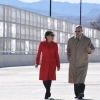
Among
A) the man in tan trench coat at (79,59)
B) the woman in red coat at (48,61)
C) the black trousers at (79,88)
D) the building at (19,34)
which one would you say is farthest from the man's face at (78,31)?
the building at (19,34)

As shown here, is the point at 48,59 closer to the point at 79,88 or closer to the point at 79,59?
the point at 79,59

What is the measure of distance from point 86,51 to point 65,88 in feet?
11.7

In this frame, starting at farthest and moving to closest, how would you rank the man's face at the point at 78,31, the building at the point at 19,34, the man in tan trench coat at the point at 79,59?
1. the building at the point at 19,34
2. the man in tan trench coat at the point at 79,59
3. the man's face at the point at 78,31

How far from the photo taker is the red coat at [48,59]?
14.7 m

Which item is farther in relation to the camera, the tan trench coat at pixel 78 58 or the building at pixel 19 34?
the building at pixel 19 34

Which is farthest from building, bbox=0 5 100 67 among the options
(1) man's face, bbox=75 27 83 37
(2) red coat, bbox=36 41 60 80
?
(1) man's face, bbox=75 27 83 37

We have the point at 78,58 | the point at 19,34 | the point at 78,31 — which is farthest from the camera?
the point at 19,34

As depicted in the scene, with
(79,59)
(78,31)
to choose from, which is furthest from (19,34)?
(78,31)

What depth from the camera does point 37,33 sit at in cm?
5150

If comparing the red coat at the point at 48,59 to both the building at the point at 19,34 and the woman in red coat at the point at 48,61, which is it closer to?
the woman in red coat at the point at 48,61

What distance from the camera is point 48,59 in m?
14.7

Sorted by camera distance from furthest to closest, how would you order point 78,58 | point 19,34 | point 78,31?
1. point 19,34
2. point 78,58
3. point 78,31

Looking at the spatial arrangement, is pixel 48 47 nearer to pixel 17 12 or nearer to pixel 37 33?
pixel 17 12

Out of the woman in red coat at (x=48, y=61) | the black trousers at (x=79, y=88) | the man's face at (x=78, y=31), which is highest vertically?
the man's face at (x=78, y=31)
